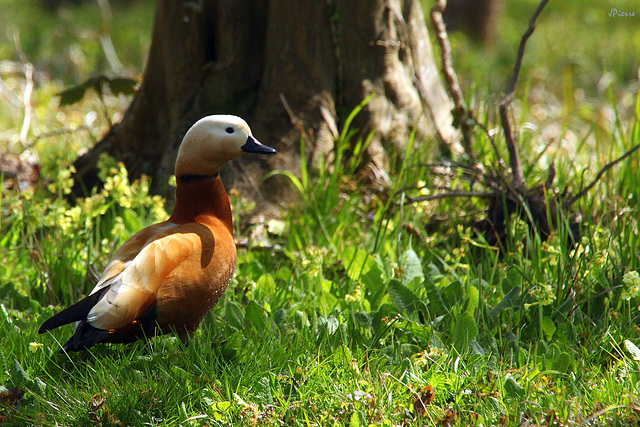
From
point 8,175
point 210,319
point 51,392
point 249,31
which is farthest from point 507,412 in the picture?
point 8,175

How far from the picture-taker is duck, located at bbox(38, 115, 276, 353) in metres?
2.31

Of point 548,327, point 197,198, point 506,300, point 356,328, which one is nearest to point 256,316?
point 356,328

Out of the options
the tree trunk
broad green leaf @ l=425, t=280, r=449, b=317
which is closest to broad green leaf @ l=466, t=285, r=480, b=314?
broad green leaf @ l=425, t=280, r=449, b=317

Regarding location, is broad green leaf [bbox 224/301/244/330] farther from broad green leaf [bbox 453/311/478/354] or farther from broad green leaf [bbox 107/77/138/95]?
broad green leaf [bbox 107/77/138/95]

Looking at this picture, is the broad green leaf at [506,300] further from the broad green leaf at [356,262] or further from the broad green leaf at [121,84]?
the broad green leaf at [121,84]

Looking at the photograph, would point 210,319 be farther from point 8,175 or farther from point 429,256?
point 8,175

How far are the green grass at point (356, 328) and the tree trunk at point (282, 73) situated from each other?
0.84 feet

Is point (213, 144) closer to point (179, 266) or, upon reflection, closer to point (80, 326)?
point (179, 266)

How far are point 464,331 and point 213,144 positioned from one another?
1241mm

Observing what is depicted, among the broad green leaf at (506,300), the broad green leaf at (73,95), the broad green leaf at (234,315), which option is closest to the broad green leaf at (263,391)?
the broad green leaf at (234,315)

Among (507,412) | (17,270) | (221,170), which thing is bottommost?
(507,412)

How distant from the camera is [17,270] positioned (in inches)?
134

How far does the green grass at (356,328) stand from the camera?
2240 millimetres

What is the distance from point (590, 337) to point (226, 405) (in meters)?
1.47
